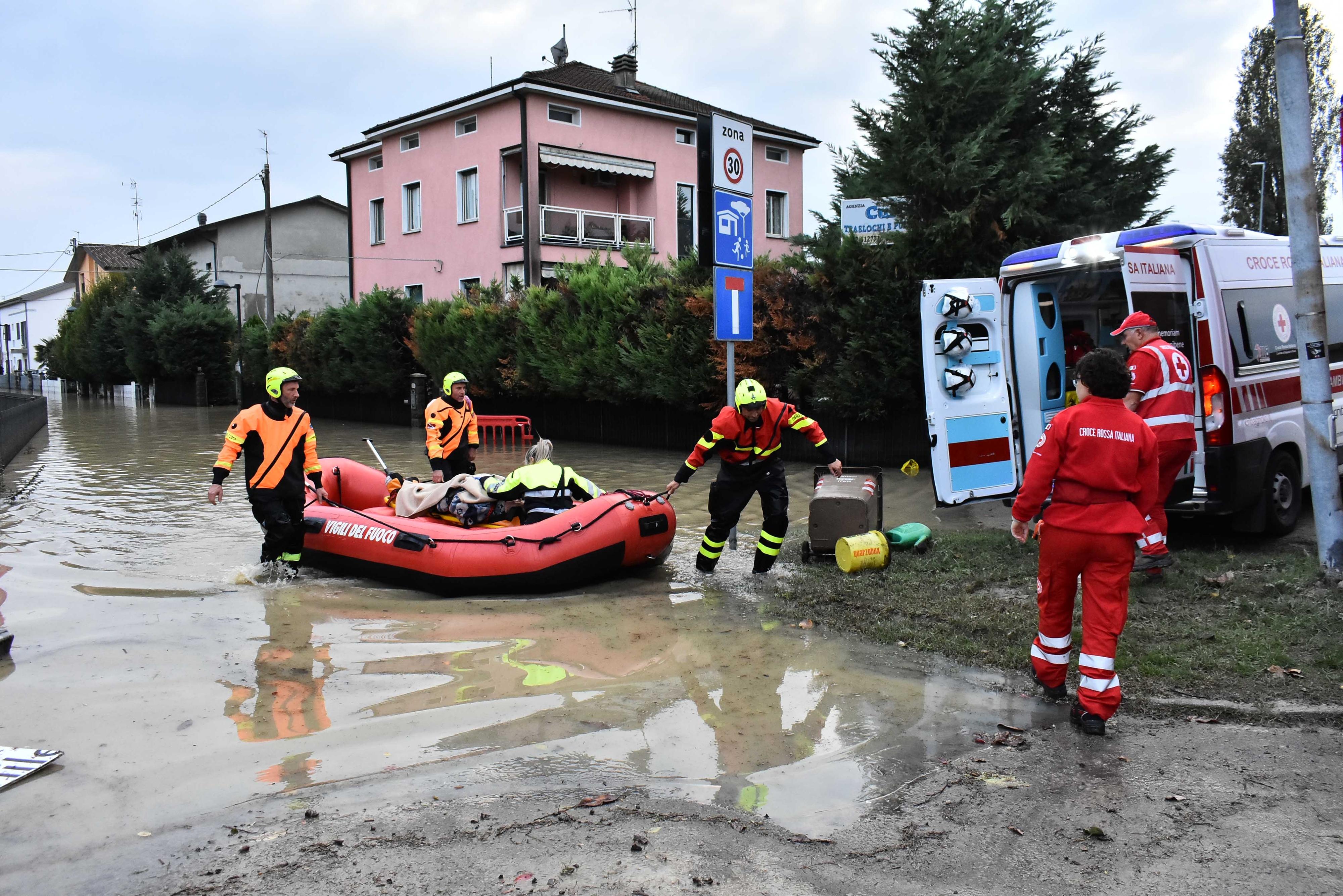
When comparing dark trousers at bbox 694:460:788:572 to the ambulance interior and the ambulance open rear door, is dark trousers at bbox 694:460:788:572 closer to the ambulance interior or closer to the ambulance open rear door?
the ambulance open rear door

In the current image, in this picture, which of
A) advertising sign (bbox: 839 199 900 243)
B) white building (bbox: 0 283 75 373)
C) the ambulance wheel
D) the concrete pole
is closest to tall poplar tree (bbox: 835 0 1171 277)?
advertising sign (bbox: 839 199 900 243)

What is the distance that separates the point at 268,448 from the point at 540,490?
2.16 m

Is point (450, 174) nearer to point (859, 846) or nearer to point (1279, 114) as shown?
point (1279, 114)

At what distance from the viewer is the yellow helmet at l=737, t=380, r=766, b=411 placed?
752cm

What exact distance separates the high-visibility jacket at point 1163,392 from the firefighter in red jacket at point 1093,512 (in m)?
2.31

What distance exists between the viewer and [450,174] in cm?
2847

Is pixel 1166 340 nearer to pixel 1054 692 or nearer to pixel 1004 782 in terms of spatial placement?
pixel 1054 692

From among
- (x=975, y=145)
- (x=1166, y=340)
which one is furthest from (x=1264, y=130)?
(x=1166, y=340)

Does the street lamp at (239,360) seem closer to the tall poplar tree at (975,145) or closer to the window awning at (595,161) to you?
the window awning at (595,161)

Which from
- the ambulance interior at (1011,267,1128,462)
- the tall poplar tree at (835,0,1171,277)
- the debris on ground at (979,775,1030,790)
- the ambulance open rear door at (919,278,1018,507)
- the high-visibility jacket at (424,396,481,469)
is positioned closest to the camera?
the debris on ground at (979,775,1030,790)

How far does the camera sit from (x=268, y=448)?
784 centimetres

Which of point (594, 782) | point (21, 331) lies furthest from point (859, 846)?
point (21, 331)

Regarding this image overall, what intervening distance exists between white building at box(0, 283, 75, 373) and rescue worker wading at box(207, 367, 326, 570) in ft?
285

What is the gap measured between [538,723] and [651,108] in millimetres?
25312
